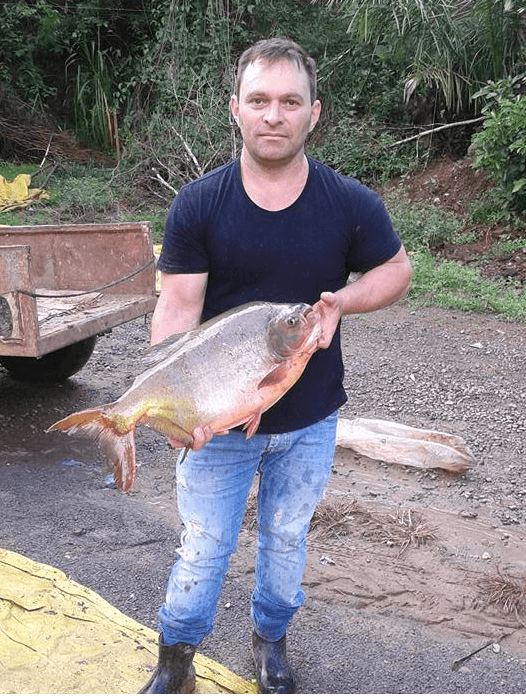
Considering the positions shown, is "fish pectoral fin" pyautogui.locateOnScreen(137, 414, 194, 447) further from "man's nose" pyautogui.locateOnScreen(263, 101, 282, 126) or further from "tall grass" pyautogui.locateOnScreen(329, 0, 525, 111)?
"tall grass" pyautogui.locateOnScreen(329, 0, 525, 111)

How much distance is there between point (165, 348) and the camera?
7.95ft

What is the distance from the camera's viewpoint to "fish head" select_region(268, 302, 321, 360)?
227 cm

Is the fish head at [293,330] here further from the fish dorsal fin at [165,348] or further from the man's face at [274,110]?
the man's face at [274,110]

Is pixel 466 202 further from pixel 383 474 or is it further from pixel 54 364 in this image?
pixel 383 474

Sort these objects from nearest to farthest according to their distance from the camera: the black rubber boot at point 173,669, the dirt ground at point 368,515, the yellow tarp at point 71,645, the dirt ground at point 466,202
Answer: the black rubber boot at point 173,669 → the yellow tarp at point 71,645 → the dirt ground at point 368,515 → the dirt ground at point 466,202

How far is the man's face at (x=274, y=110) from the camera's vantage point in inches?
93.9

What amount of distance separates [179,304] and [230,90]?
11.6 m

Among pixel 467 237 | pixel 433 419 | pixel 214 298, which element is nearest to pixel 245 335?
pixel 214 298

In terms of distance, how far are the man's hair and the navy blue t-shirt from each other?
0.86ft

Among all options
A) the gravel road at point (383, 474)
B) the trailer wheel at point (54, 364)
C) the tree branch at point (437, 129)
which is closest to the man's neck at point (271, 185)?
the gravel road at point (383, 474)

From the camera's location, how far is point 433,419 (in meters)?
5.80

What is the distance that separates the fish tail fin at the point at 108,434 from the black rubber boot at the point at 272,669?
958 millimetres

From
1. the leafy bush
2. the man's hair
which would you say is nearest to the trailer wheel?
the man's hair

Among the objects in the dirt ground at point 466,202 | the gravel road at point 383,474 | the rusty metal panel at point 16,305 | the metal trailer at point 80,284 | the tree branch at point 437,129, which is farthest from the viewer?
the tree branch at point 437,129
